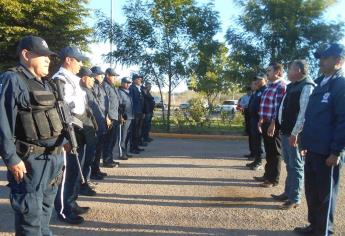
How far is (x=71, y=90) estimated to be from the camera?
15.6 feet

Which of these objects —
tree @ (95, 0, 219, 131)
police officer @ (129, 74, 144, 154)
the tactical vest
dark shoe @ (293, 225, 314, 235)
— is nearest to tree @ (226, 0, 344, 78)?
tree @ (95, 0, 219, 131)

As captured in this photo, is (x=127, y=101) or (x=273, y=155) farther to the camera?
(x=127, y=101)

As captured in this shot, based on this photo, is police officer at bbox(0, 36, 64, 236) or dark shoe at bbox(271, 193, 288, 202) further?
dark shoe at bbox(271, 193, 288, 202)

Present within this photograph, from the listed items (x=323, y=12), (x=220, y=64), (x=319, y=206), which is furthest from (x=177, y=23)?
(x=319, y=206)

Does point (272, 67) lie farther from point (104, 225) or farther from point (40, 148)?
point (40, 148)

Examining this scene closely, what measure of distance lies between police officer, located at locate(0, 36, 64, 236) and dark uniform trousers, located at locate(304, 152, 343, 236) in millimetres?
2806

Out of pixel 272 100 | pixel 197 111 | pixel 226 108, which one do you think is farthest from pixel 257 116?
pixel 226 108

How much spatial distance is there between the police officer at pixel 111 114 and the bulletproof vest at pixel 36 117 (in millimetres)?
4143

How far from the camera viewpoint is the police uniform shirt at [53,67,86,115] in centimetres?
471

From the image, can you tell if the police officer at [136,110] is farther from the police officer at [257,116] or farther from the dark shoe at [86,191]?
the dark shoe at [86,191]

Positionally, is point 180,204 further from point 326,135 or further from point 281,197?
point 326,135

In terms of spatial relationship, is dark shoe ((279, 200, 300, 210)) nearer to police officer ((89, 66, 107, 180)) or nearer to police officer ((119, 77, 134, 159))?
police officer ((89, 66, 107, 180))

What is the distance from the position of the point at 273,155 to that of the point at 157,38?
10.1 meters

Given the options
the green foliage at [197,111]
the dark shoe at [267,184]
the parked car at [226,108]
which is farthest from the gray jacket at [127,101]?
the parked car at [226,108]
